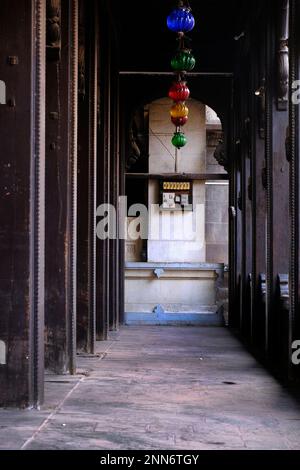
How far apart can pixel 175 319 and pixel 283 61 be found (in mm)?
6675

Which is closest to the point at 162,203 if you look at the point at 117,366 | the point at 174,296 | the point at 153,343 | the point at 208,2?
the point at 174,296

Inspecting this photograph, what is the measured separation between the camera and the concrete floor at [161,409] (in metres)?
4.10

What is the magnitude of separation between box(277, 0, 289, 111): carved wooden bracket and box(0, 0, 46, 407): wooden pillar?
407 cm

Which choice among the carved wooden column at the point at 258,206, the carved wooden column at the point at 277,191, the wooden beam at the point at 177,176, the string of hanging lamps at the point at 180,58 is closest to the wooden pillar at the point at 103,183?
the string of hanging lamps at the point at 180,58

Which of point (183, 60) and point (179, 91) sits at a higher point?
point (183, 60)

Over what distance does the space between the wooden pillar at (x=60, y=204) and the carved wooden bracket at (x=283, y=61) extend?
2688 mm

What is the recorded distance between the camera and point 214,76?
569 inches

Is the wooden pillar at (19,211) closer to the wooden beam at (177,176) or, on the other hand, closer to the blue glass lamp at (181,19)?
the blue glass lamp at (181,19)

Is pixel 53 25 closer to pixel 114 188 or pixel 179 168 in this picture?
pixel 114 188

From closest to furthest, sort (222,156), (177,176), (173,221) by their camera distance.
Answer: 1. (222,156)
2. (177,176)
3. (173,221)

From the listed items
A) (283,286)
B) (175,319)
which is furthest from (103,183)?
(175,319)

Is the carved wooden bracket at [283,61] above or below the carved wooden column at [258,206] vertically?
above

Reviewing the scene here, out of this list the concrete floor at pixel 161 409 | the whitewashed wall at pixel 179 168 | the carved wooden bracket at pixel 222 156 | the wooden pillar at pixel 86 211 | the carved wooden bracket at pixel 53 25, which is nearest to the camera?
the concrete floor at pixel 161 409

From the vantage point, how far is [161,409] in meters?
5.16
